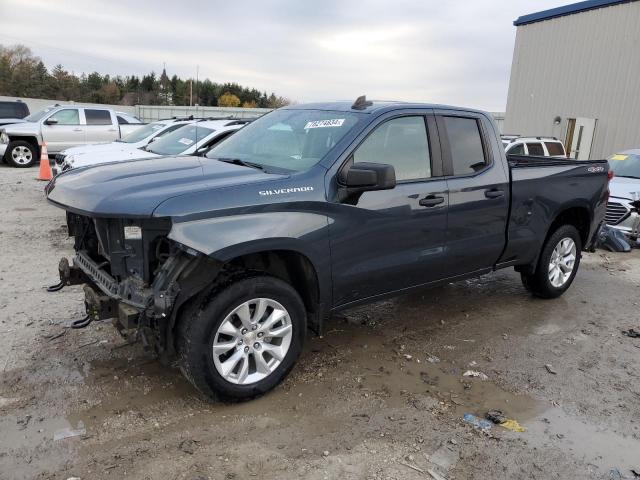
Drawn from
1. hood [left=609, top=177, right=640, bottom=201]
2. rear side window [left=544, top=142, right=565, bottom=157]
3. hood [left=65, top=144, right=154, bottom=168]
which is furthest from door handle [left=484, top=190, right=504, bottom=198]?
rear side window [left=544, top=142, right=565, bottom=157]

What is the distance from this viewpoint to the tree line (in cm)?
5472

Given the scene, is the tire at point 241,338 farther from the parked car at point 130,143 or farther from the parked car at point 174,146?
the parked car at point 130,143

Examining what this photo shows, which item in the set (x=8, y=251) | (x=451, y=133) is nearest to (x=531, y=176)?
(x=451, y=133)

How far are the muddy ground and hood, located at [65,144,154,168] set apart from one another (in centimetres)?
368

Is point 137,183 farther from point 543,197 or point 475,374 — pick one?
point 543,197

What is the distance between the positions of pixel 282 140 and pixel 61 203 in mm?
1713

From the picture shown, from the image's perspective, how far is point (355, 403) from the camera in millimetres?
3646

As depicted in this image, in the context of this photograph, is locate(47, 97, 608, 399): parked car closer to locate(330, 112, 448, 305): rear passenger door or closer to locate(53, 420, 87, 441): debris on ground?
locate(330, 112, 448, 305): rear passenger door

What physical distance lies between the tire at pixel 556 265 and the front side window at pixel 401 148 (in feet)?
6.96

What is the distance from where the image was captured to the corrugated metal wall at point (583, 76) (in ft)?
54.7

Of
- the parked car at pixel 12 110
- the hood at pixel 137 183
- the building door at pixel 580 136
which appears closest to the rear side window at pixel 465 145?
the hood at pixel 137 183

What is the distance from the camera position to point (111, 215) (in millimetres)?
3131

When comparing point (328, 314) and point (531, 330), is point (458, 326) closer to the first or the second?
point (531, 330)

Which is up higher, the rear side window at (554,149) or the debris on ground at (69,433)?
the rear side window at (554,149)
